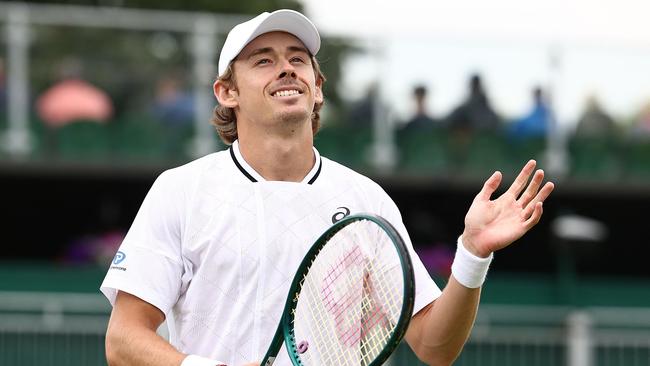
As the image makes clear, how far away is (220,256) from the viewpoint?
5270 mm

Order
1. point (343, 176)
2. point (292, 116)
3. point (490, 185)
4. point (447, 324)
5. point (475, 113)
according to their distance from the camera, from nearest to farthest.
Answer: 1. point (490, 185)
2. point (447, 324)
3. point (292, 116)
4. point (343, 176)
5. point (475, 113)

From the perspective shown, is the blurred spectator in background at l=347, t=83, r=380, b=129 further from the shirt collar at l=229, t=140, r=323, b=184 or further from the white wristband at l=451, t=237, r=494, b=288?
the white wristband at l=451, t=237, r=494, b=288

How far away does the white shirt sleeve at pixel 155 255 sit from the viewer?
519cm

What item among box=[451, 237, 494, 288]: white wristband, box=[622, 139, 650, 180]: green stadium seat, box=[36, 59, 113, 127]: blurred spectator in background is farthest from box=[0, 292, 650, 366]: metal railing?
box=[451, 237, 494, 288]: white wristband

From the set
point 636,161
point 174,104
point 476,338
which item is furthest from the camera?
point 636,161

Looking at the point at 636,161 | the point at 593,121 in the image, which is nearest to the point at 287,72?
the point at 593,121

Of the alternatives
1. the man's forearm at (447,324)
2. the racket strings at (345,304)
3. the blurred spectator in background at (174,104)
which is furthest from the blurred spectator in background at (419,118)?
the racket strings at (345,304)

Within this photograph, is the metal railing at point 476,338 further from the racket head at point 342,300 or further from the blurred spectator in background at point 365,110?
the racket head at point 342,300

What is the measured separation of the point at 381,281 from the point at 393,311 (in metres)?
0.17

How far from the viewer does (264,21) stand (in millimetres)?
5395

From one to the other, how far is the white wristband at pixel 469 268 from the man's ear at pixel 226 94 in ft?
3.44

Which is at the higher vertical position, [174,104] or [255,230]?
[255,230]

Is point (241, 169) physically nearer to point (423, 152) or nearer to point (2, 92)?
point (2, 92)

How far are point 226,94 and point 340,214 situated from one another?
65cm
